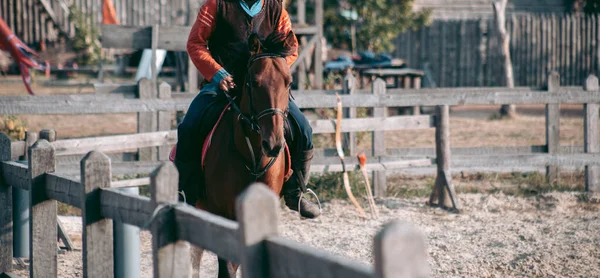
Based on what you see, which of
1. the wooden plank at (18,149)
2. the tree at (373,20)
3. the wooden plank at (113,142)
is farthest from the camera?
the tree at (373,20)

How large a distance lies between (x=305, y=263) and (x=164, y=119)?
817 centimetres

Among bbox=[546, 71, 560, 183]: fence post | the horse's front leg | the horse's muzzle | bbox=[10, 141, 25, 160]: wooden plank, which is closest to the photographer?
the horse's muzzle

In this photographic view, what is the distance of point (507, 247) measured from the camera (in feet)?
27.9

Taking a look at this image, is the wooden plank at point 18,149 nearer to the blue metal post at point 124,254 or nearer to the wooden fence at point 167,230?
the wooden fence at point 167,230

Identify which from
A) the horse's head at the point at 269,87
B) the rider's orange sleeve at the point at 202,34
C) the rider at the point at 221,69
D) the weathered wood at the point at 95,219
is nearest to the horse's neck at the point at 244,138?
the horse's head at the point at 269,87

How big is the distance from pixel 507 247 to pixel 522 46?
19.0 meters

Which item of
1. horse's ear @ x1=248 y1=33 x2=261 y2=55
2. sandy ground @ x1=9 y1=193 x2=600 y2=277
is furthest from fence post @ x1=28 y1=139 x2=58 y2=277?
sandy ground @ x1=9 y1=193 x2=600 y2=277

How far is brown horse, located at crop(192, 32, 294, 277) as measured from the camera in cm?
547

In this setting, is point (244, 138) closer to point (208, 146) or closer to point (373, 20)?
point (208, 146)

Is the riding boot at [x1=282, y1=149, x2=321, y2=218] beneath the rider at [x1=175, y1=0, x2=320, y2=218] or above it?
beneath

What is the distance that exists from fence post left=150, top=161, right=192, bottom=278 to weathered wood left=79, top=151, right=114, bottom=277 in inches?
28.1

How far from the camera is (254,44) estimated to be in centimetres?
585

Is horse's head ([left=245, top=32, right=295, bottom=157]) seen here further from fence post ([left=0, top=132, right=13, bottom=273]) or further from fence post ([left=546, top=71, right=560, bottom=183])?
fence post ([left=546, top=71, right=560, bottom=183])

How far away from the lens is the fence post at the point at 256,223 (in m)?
3.02
